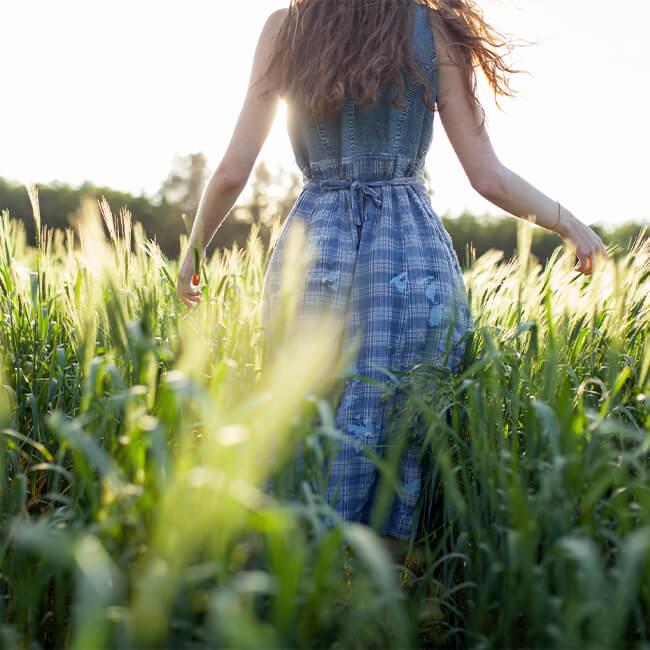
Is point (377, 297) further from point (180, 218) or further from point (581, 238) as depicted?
point (180, 218)

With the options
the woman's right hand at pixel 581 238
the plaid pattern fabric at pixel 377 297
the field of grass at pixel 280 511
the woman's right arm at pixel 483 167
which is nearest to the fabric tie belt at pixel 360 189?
the plaid pattern fabric at pixel 377 297

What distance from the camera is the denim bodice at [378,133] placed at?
5.74 feet

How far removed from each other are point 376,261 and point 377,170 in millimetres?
244

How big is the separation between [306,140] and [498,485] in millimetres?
1012

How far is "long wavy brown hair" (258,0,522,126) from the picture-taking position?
1.68 meters

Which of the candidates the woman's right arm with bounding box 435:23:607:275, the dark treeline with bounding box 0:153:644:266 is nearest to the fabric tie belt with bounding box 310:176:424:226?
the woman's right arm with bounding box 435:23:607:275

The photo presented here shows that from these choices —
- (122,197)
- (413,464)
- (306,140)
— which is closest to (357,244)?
(306,140)

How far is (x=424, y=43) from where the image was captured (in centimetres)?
174

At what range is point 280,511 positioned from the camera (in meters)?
0.78

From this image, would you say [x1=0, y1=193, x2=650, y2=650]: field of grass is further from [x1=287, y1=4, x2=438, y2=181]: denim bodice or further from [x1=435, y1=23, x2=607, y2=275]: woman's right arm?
[x1=287, y1=4, x2=438, y2=181]: denim bodice

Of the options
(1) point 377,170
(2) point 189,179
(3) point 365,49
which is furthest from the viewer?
(2) point 189,179

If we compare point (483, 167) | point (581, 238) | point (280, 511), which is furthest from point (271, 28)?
point (280, 511)

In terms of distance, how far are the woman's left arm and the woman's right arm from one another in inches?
16.3

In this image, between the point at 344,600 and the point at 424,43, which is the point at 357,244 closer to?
the point at 424,43
